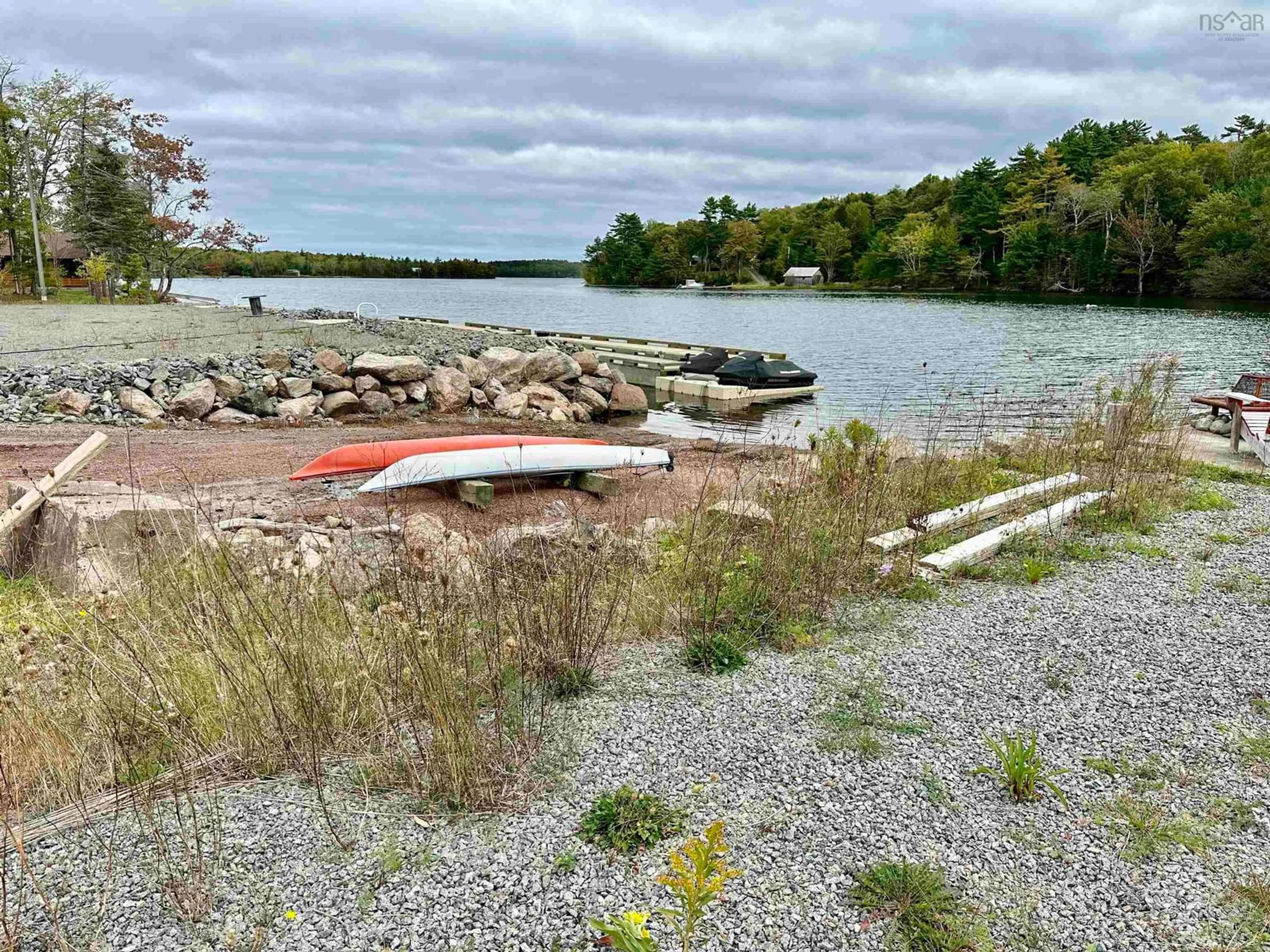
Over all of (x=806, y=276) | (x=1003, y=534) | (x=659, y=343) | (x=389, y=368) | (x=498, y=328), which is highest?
(x=806, y=276)

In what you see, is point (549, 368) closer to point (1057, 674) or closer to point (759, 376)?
point (759, 376)

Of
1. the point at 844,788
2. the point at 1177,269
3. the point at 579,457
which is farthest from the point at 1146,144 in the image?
the point at 844,788

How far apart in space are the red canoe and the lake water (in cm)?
310

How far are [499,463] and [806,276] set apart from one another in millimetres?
107594

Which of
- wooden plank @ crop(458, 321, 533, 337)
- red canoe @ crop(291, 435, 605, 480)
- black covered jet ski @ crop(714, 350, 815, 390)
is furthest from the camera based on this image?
wooden plank @ crop(458, 321, 533, 337)

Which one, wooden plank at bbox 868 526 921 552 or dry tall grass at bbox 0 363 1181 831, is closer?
dry tall grass at bbox 0 363 1181 831

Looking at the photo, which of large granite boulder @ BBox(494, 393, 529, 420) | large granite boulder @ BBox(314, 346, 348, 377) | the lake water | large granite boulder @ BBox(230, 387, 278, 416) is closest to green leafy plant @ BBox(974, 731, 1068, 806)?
the lake water

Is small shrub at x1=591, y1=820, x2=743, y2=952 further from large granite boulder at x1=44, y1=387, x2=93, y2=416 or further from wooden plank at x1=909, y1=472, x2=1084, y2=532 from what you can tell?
large granite boulder at x1=44, y1=387, x2=93, y2=416

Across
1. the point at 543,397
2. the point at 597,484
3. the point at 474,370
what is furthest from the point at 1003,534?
the point at 474,370

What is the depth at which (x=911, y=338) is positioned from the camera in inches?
A: 1561

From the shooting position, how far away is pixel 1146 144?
273 feet

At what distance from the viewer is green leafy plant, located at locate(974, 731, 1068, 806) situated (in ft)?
10.4

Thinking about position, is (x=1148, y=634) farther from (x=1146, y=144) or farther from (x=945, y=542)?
(x=1146, y=144)

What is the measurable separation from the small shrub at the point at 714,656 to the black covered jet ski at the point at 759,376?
757 inches
